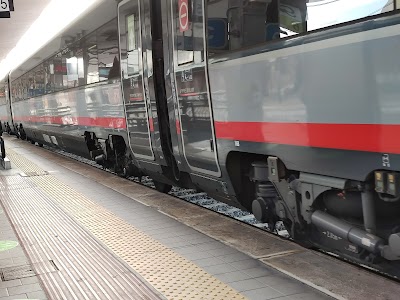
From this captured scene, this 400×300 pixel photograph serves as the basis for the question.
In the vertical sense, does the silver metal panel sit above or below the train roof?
below

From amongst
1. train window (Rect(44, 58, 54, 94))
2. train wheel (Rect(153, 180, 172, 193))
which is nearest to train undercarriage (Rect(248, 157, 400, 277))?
train wheel (Rect(153, 180, 172, 193))

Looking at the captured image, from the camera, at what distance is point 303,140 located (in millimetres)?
3633

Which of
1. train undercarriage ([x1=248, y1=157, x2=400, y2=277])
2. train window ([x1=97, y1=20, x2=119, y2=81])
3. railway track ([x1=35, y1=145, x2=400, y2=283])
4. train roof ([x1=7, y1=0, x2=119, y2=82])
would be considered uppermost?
train roof ([x1=7, y1=0, x2=119, y2=82])

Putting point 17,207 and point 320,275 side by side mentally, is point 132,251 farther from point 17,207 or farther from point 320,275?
point 17,207

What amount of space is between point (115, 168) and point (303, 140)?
5684mm

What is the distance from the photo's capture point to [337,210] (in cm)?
375

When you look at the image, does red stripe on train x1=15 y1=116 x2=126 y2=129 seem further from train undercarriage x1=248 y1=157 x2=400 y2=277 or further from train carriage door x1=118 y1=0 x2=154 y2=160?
train undercarriage x1=248 y1=157 x2=400 y2=277

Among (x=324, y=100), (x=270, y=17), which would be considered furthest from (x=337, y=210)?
(x=270, y=17)

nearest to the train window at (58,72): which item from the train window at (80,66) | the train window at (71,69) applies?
the train window at (71,69)

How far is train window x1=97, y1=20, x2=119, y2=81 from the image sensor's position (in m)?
7.49

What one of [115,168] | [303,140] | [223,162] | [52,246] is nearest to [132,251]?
[52,246]

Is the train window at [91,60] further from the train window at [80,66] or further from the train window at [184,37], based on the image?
the train window at [184,37]

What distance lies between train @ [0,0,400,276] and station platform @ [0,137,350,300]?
483 mm

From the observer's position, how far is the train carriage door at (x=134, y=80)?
6.58 meters
